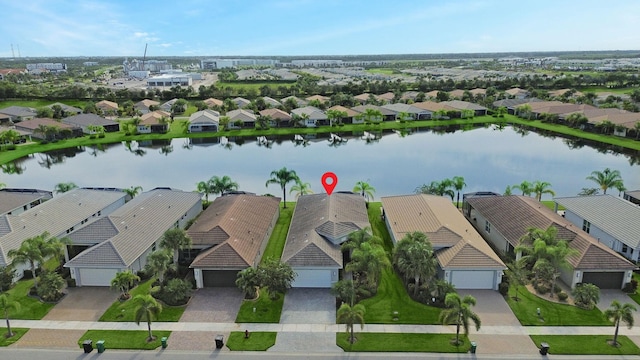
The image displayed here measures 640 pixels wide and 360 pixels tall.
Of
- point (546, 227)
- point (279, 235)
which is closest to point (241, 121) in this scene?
point (279, 235)

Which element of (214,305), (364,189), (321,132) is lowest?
(214,305)

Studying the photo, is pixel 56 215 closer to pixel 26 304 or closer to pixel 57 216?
pixel 57 216

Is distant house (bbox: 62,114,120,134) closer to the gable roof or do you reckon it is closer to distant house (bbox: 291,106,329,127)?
distant house (bbox: 291,106,329,127)

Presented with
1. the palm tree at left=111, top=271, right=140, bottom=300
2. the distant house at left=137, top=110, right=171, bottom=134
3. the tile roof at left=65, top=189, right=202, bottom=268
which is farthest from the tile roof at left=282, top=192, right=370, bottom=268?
the distant house at left=137, top=110, right=171, bottom=134

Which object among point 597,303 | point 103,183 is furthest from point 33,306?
point 597,303

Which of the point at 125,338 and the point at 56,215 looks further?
the point at 56,215

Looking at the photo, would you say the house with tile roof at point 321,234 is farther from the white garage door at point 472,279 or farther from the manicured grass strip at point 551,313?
the manicured grass strip at point 551,313

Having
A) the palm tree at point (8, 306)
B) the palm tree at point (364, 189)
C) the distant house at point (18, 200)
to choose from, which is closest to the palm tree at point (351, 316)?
the palm tree at point (8, 306)
